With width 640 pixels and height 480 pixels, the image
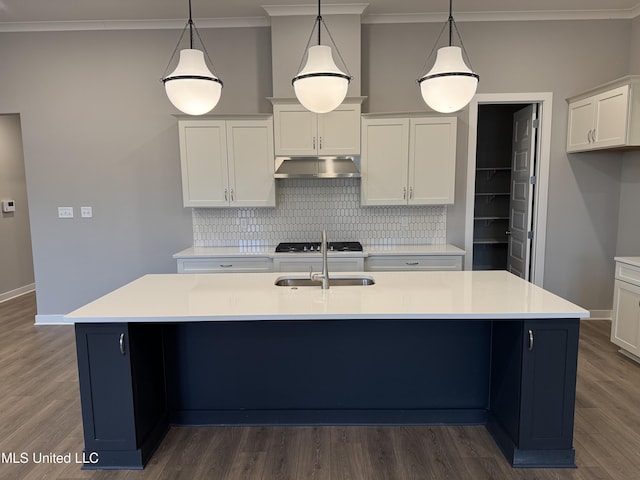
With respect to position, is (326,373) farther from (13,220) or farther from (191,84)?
(13,220)

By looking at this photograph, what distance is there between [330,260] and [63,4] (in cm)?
343

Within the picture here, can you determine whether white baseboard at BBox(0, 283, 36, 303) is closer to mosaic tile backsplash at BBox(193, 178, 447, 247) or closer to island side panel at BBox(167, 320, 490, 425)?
mosaic tile backsplash at BBox(193, 178, 447, 247)

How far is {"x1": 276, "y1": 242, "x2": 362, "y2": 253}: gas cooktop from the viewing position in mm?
4023

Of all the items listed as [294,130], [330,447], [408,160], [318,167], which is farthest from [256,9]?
[330,447]

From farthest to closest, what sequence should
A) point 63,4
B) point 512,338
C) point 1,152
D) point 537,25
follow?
point 1,152 < point 537,25 < point 63,4 < point 512,338

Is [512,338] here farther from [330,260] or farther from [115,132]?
[115,132]

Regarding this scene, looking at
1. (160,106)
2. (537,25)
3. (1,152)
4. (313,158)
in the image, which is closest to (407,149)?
(313,158)

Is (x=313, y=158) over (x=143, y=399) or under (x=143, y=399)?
over

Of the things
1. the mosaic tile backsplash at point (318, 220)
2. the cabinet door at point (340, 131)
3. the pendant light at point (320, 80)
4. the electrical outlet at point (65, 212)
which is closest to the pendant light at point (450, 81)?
the pendant light at point (320, 80)

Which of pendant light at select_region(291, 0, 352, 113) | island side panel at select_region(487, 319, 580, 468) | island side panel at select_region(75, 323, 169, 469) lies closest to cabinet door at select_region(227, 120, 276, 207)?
pendant light at select_region(291, 0, 352, 113)

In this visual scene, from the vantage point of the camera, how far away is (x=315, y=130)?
Result: 13.0ft

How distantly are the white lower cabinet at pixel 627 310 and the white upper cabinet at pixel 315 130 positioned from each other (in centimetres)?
250

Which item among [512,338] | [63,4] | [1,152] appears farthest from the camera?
[1,152]

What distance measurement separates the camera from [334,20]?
404 centimetres
